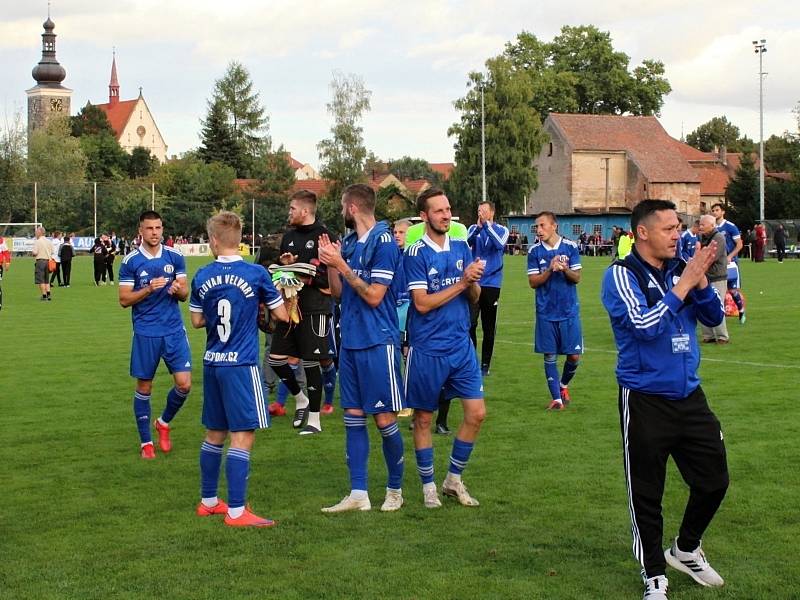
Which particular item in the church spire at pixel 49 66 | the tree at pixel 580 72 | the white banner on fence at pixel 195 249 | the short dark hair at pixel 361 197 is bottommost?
→ the short dark hair at pixel 361 197

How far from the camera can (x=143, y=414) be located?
356 inches

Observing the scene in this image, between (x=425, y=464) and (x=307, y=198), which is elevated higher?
(x=307, y=198)

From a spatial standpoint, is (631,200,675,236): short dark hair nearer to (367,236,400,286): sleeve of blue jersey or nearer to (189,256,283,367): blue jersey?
(367,236,400,286): sleeve of blue jersey

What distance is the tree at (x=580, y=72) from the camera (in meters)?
89.3

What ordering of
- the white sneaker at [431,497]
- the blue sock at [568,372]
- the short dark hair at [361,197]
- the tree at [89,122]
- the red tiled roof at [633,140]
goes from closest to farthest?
the short dark hair at [361,197]
the white sneaker at [431,497]
the blue sock at [568,372]
the red tiled roof at [633,140]
the tree at [89,122]

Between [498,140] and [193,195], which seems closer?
[498,140]

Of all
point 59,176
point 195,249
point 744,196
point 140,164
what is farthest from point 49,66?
point 744,196

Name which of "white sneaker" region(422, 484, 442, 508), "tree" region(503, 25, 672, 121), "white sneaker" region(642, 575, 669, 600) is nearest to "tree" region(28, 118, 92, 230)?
"tree" region(503, 25, 672, 121)

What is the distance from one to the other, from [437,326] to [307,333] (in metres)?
3.24

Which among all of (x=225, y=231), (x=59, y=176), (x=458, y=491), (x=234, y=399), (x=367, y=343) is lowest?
(x=458, y=491)

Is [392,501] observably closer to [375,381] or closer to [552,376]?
[375,381]

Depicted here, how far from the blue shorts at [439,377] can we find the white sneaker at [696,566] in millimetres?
Answer: 1909

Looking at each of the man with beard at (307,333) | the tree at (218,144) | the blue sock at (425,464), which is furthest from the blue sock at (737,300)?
the tree at (218,144)

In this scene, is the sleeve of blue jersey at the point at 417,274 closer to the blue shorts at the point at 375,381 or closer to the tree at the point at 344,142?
the blue shorts at the point at 375,381
